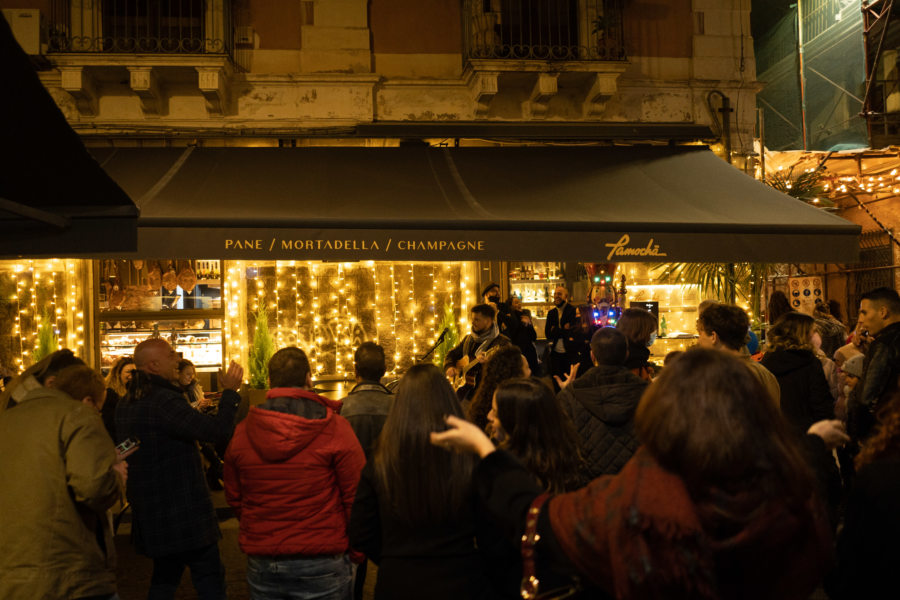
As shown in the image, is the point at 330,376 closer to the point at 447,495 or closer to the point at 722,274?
the point at 722,274

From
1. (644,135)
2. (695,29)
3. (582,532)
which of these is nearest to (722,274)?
(644,135)

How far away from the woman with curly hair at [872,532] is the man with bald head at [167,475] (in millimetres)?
Result: 3164

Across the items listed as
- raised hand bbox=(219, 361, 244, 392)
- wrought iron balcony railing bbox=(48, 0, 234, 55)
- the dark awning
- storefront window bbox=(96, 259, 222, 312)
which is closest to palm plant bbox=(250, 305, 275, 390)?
storefront window bbox=(96, 259, 222, 312)

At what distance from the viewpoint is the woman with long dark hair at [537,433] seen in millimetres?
2918

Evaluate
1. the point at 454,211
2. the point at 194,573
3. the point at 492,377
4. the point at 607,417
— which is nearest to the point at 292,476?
the point at 194,573

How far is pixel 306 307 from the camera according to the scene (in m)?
9.41

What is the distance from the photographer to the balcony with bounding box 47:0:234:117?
26.6ft

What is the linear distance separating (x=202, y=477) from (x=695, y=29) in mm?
8498

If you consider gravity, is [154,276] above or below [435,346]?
above

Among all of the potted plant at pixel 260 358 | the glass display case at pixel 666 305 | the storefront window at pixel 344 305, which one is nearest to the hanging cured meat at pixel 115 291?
the storefront window at pixel 344 305

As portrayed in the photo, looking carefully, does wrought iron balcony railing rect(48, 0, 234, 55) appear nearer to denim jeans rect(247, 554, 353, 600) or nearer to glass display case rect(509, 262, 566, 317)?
glass display case rect(509, 262, 566, 317)

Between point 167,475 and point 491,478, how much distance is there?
266cm

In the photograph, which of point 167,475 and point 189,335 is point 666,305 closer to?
point 189,335

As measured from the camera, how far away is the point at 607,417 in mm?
3703
